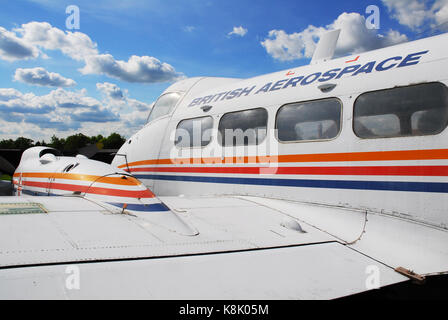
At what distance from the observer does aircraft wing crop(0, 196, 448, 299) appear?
2074 millimetres

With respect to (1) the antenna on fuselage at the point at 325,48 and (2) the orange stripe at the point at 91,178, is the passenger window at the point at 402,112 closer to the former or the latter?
(1) the antenna on fuselage at the point at 325,48

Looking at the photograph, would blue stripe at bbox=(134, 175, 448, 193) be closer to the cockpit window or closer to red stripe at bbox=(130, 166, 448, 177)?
red stripe at bbox=(130, 166, 448, 177)

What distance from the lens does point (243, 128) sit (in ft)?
18.7

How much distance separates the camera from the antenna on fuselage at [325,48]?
5.65 meters

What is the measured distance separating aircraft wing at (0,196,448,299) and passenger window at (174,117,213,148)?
2169 millimetres

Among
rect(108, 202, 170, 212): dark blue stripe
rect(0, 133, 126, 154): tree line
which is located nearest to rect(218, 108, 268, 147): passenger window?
rect(108, 202, 170, 212): dark blue stripe

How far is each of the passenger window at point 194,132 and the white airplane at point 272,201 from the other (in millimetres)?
33

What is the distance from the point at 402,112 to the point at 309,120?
1.24 meters

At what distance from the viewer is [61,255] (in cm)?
231

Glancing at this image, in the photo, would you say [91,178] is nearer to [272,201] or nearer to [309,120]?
[272,201]

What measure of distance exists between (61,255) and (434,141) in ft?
12.6

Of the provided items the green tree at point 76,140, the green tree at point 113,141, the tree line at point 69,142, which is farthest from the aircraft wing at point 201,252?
the green tree at point 113,141

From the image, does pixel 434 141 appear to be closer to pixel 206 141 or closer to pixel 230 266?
pixel 230 266
